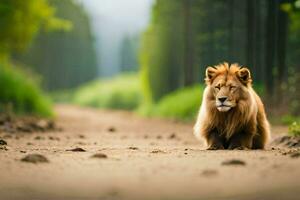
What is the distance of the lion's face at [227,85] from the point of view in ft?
33.7

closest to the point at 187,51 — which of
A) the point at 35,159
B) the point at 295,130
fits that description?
the point at 295,130

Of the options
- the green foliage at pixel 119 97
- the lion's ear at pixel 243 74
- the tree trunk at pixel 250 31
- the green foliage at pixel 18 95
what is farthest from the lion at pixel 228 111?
the green foliage at pixel 119 97

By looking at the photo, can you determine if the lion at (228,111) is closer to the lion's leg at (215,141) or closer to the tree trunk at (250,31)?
the lion's leg at (215,141)

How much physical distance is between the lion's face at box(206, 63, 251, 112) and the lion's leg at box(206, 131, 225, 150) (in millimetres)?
559

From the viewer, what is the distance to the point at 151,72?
44.8 meters

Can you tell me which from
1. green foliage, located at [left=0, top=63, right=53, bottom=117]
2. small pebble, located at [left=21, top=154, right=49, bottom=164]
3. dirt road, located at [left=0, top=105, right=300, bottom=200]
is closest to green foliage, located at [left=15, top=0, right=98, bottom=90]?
green foliage, located at [left=0, top=63, right=53, bottom=117]

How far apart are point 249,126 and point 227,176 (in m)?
3.90

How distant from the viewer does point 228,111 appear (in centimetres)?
1055

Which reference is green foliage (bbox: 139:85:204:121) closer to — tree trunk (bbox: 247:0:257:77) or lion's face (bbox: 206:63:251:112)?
tree trunk (bbox: 247:0:257:77)

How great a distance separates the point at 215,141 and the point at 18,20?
19.2 meters

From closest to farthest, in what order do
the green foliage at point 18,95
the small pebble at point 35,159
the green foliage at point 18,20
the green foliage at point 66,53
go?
the small pebble at point 35,159 → the green foliage at point 18,95 → the green foliage at point 18,20 → the green foliage at point 66,53

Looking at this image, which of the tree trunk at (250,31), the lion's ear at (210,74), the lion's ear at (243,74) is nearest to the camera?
the lion's ear at (243,74)

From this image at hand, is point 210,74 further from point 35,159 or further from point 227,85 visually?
point 35,159

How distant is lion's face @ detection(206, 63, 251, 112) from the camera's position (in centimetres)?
1027
